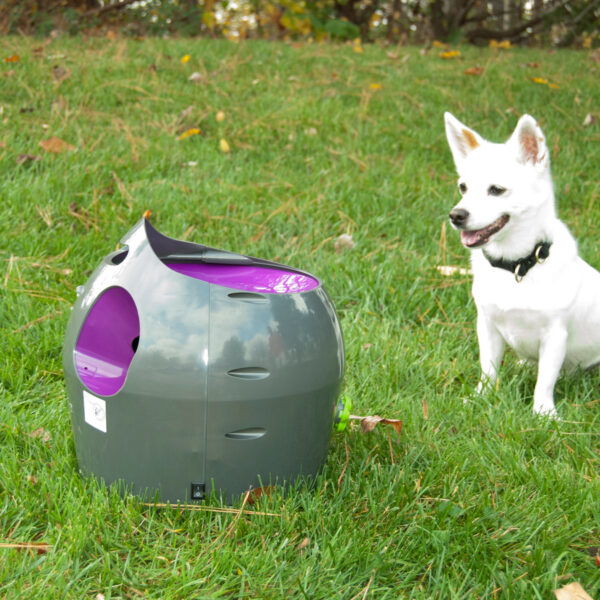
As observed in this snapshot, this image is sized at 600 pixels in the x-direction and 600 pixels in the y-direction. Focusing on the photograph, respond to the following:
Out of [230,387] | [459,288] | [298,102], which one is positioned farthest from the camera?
[298,102]

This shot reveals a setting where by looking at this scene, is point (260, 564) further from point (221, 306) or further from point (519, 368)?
point (519, 368)

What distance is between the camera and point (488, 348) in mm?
2602

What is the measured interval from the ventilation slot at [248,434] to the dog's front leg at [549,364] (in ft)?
3.80

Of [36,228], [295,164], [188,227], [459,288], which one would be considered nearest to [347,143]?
[295,164]

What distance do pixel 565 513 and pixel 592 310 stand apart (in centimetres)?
98

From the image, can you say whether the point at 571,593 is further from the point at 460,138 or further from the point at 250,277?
the point at 460,138

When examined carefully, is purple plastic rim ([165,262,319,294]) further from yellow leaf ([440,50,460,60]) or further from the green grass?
yellow leaf ([440,50,460,60])

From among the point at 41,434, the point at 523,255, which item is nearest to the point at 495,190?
the point at 523,255

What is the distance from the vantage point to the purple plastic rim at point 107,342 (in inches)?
71.8

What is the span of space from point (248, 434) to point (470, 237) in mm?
1128

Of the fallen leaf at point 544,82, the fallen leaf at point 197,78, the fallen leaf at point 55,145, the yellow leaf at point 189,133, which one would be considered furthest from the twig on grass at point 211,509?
the fallen leaf at point 544,82

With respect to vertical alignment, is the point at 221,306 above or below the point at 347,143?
above

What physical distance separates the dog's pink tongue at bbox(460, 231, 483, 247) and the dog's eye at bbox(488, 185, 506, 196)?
142 mm

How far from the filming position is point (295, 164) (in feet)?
15.1
